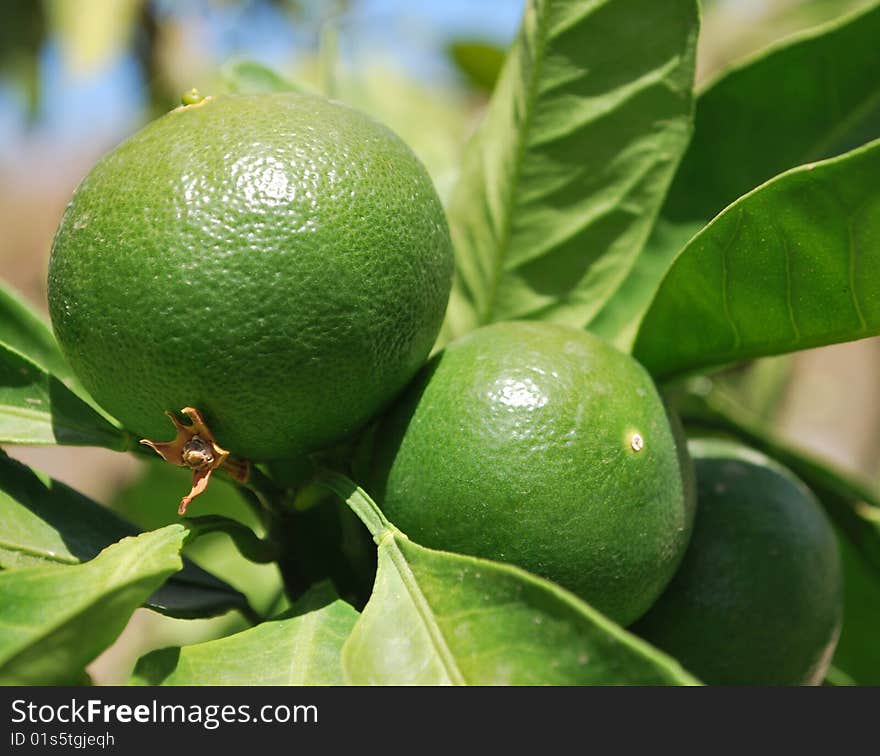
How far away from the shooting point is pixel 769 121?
3.93 feet

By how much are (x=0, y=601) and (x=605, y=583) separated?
51 centimetres

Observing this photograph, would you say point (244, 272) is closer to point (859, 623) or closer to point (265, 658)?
point (265, 658)

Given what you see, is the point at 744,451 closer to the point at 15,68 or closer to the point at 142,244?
the point at 142,244

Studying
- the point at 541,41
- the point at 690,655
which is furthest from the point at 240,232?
the point at 690,655

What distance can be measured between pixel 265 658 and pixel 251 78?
2.67 ft

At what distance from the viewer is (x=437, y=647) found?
0.78m

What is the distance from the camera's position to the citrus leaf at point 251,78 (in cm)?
130

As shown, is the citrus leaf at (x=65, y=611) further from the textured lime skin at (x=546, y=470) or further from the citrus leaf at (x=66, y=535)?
the textured lime skin at (x=546, y=470)

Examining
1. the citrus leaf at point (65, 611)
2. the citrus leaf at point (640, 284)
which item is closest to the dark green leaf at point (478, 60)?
the citrus leaf at point (640, 284)

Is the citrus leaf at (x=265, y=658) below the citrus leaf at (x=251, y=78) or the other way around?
below

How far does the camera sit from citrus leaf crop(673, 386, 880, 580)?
4.24ft

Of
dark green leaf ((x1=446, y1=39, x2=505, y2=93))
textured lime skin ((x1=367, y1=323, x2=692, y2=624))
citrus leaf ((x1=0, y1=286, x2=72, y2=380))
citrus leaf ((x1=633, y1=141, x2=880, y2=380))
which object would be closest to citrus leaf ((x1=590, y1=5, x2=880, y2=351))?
citrus leaf ((x1=633, y1=141, x2=880, y2=380))

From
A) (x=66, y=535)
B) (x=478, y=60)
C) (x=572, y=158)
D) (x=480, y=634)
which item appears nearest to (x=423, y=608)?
(x=480, y=634)

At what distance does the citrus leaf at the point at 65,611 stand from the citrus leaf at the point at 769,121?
2.21 feet
